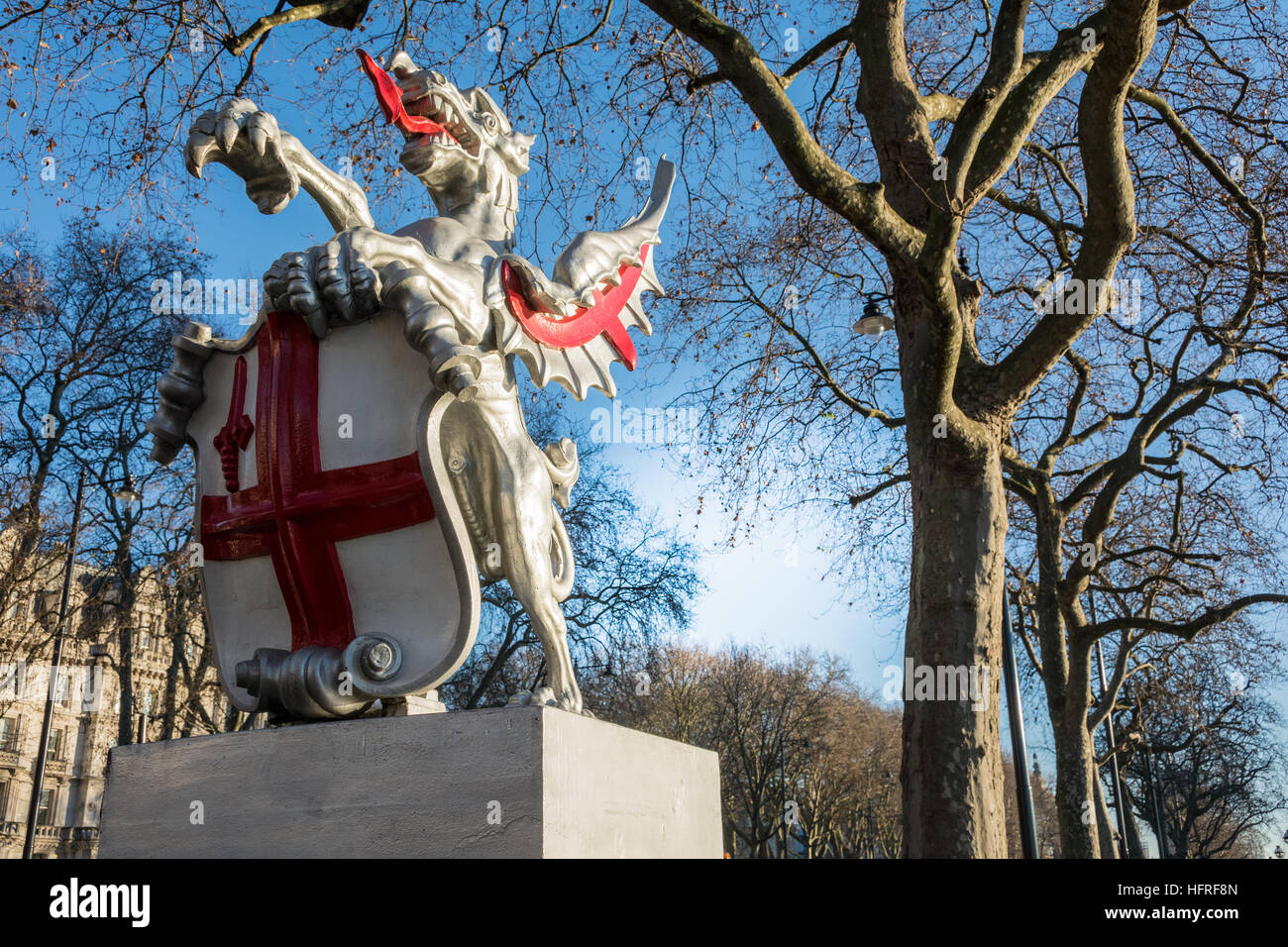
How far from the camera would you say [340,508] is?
12.1 ft

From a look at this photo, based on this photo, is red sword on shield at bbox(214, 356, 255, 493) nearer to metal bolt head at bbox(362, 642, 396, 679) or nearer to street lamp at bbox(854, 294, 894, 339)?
metal bolt head at bbox(362, 642, 396, 679)

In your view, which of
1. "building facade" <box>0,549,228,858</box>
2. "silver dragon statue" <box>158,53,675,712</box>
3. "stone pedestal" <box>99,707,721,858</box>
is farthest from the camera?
"building facade" <box>0,549,228,858</box>

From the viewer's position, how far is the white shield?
Result: 3.60 meters

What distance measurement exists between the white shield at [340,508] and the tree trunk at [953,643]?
3505 millimetres

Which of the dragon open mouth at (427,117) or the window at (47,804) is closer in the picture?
the dragon open mouth at (427,117)

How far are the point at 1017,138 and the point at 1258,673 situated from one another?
42.4 feet

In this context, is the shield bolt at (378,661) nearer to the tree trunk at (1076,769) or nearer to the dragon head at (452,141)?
the dragon head at (452,141)

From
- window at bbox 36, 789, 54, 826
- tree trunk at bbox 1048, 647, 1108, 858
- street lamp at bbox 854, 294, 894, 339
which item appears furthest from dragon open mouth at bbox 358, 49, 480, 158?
window at bbox 36, 789, 54, 826

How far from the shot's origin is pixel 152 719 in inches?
675

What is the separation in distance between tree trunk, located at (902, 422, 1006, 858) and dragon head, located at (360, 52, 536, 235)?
3238 millimetres

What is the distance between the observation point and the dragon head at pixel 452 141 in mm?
4309

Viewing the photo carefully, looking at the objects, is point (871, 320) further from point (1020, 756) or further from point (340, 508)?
point (340, 508)

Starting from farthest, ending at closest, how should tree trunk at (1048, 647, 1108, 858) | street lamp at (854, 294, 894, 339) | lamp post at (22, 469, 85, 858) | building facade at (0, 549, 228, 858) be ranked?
building facade at (0, 549, 228, 858)
lamp post at (22, 469, 85, 858)
tree trunk at (1048, 647, 1108, 858)
street lamp at (854, 294, 894, 339)

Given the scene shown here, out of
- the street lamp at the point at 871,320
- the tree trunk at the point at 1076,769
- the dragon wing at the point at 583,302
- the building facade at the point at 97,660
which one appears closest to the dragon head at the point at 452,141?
the dragon wing at the point at 583,302
